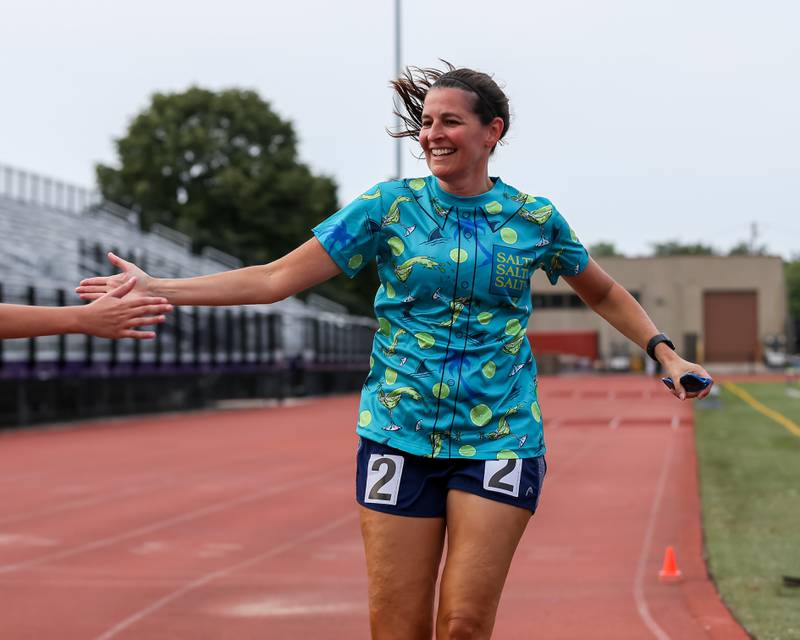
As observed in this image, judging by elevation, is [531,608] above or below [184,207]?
below

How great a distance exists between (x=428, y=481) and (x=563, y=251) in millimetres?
809

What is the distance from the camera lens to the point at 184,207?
5756 centimetres

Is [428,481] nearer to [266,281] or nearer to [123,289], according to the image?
[266,281]

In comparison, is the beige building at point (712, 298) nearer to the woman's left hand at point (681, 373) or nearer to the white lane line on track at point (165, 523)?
the white lane line on track at point (165, 523)

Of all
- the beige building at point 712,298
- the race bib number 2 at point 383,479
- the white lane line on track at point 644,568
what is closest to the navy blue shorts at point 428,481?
the race bib number 2 at point 383,479

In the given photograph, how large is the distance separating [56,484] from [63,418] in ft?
42.6

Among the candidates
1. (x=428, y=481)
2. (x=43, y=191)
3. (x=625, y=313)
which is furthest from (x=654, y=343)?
(x=43, y=191)

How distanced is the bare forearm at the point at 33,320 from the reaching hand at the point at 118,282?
8 cm

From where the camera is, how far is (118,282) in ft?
12.8

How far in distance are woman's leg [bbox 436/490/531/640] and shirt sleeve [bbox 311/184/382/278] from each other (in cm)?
72

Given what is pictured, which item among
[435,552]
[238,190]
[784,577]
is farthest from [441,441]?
[238,190]

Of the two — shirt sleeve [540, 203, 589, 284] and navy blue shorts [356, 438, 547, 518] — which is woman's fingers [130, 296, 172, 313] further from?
shirt sleeve [540, 203, 589, 284]

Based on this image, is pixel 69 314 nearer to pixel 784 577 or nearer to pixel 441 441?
pixel 441 441

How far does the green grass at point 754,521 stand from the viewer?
8.07 meters
